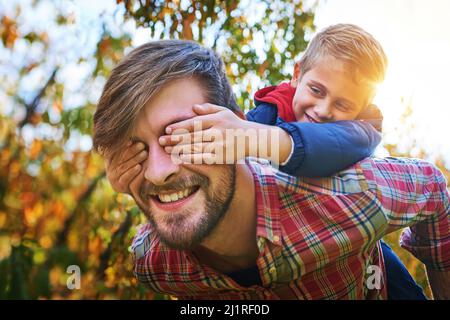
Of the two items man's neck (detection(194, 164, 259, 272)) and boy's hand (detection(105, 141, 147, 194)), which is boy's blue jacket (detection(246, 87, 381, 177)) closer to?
man's neck (detection(194, 164, 259, 272))

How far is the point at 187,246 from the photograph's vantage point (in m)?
1.17

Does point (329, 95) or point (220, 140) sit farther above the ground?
point (329, 95)

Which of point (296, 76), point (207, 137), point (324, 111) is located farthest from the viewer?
point (296, 76)

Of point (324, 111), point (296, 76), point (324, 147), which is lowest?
point (324, 147)

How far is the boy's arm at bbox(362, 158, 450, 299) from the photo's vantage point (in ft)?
4.20

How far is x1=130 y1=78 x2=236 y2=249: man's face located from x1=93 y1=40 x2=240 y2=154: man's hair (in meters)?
0.03

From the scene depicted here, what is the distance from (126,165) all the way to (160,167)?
0.43 ft

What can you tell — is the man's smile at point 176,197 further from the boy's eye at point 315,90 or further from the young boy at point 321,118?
the boy's eye at point 315,90

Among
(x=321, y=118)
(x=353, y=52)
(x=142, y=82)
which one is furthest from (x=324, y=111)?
(x=142, y=82)

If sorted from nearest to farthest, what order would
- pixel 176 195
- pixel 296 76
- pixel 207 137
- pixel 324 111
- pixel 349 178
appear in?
pixel 207 137, pixel 176 195, pixel 349 178, pixel 324 111, pixel 296 76

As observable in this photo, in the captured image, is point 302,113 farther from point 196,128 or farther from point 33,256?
point 33,256

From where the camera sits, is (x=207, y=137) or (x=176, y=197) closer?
(x=207, y=137)

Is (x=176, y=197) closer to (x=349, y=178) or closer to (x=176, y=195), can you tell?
(x=176, y=195)

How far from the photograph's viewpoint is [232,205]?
125cm
